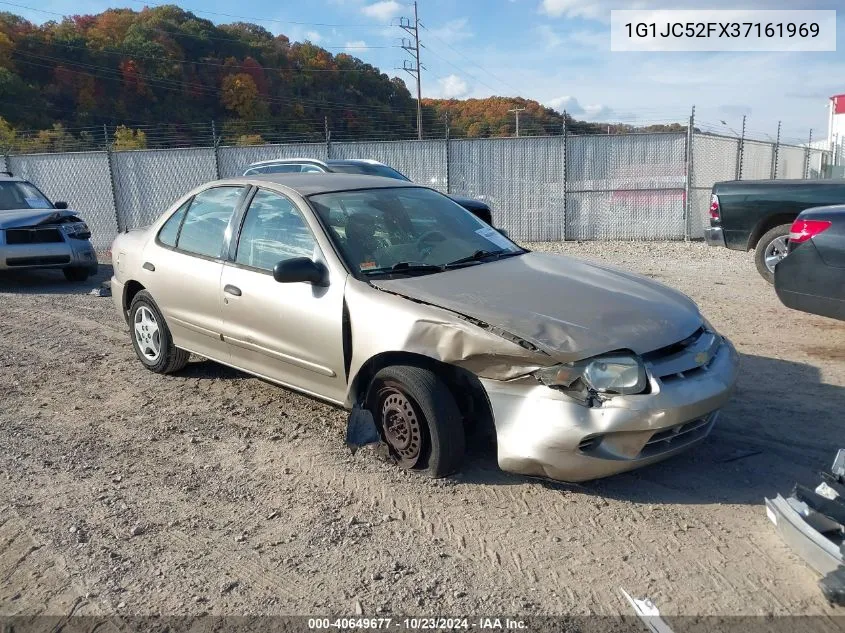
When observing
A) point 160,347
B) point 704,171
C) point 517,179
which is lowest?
point 160,347

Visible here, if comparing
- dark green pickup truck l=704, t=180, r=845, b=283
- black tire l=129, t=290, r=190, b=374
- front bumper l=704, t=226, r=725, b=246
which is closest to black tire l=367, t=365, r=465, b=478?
black tire l=129, t=290, r=190, b=374

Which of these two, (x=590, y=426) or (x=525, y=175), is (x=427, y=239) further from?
(x=525, y=175)

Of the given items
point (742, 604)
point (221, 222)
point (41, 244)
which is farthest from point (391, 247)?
point (41, 244)

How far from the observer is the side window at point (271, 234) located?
4.32 metres

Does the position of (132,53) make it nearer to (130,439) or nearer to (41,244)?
(41,244)

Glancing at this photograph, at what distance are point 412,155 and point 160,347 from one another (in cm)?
1012

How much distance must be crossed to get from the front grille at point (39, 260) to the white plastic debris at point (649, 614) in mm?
9555

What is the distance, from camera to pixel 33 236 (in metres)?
9.92

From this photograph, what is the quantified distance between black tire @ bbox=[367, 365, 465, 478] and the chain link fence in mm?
11178

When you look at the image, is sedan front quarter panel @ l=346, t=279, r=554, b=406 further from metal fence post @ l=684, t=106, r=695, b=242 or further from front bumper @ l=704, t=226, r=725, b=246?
metal fence post @ l=684, t=106, r=695, b=242

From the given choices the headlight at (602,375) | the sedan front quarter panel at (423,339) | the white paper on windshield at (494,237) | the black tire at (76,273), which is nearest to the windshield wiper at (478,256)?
the white paper on windshield at (494,237)

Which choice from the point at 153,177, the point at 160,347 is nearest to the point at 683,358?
the point at 160,347

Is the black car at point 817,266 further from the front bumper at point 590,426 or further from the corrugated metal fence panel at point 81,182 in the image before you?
the corrugated metal fence panel at point 81,182

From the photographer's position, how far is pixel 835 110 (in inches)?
1567
